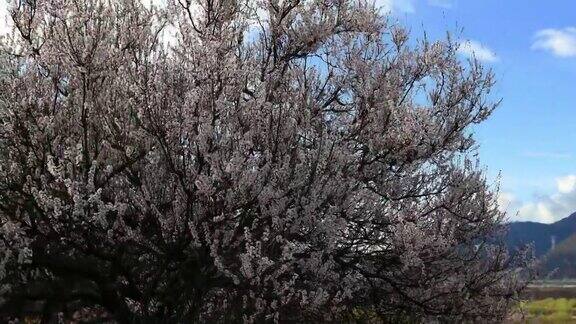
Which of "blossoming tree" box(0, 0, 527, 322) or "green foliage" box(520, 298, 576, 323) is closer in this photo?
"blossoming tree" box(0, 0, 527, 322)

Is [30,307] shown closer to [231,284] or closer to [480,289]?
[231,284]

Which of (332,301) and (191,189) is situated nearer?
(191,189)

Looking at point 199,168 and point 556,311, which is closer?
point 199,168

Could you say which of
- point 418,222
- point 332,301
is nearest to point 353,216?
point 418,222

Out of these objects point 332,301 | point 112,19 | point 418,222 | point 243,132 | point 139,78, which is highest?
point 112,19

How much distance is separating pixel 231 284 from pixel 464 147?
516 centimetres

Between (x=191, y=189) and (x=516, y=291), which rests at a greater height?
(x=191, y=189)

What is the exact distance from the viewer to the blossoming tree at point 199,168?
7.13 meters

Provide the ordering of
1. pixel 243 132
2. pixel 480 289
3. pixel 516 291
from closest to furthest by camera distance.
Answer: pixel 243 132
pixel 480 289
pixel 516 291

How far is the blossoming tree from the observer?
7129 millimetres

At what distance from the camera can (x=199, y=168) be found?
711 cm

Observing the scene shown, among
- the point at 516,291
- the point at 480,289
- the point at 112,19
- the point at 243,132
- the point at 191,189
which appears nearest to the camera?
the point at 191,189

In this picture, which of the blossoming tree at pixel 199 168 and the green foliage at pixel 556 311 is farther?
the green foliage at pixel 556 311

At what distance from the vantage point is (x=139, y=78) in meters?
7.46
